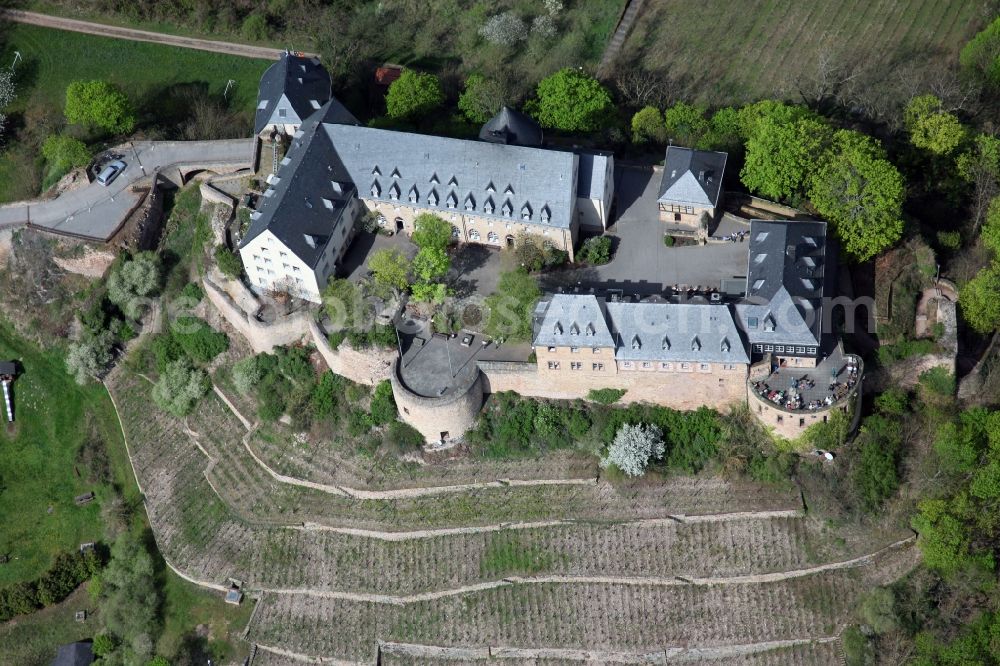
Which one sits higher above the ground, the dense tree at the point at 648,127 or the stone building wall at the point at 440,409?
the dense tree at the point at 648,127

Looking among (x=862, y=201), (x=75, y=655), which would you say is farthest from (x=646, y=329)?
(x=75, y=655)

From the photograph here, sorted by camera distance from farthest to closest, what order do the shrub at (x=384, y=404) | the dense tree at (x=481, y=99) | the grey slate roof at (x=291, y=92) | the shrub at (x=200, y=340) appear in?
the dense tree at (x=481, y=99)
the grey slate roof at (x=291, y=92)
the shrub at (x=200, y=340)
the shrub at (x=384, y=404)

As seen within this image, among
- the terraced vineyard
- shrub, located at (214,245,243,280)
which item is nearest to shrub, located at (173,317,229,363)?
shrub, located at (214,245,243,280)

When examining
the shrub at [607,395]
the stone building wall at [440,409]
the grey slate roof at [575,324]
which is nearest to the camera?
the grey slate roof at [575,324]

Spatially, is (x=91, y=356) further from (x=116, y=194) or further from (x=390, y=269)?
(x=390, y=269)

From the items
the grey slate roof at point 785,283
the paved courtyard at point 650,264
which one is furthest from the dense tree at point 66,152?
the grey slate roof at point 785,283

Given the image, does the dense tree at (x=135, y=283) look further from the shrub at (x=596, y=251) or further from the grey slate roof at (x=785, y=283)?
the grey slate roof at (x=785, y=283)

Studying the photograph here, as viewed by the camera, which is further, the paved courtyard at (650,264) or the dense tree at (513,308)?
the paved courtyard at (650,264)
